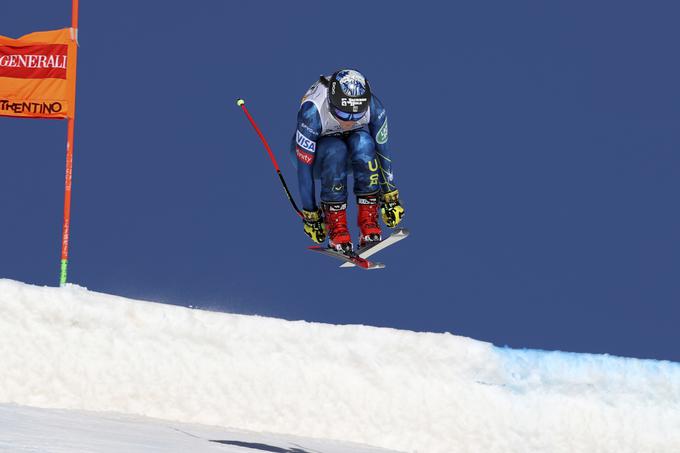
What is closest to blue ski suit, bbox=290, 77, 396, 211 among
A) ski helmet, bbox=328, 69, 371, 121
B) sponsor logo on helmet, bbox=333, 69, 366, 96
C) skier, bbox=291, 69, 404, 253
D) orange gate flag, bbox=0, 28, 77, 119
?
skier, bbox=291, 69, 404, 253

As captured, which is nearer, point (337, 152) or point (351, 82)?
point (351, 82)

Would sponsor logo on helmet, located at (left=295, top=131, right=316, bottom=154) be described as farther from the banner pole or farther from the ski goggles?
the banner pole

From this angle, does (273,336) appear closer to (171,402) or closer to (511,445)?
(171,402)

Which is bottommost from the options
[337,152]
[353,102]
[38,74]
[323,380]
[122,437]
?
[122,437]

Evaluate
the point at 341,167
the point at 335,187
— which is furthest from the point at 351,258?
the point at 341,167

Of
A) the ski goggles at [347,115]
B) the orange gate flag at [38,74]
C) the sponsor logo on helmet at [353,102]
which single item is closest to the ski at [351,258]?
the ski goggles at [347,115]

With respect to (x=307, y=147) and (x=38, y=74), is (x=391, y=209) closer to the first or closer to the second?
(x=307, y=147)

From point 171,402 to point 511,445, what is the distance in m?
3.94

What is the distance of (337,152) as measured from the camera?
12430 millimetres

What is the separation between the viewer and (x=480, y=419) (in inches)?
573

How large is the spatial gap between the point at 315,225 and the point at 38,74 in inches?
184

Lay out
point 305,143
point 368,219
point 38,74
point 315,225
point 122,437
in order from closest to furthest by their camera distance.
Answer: point 122,437 → point 305,143 → point 368,219 → point 315,225 → point 38,74

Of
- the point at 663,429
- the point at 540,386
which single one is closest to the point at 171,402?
the point at 540,386

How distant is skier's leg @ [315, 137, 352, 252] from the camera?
489 inches
